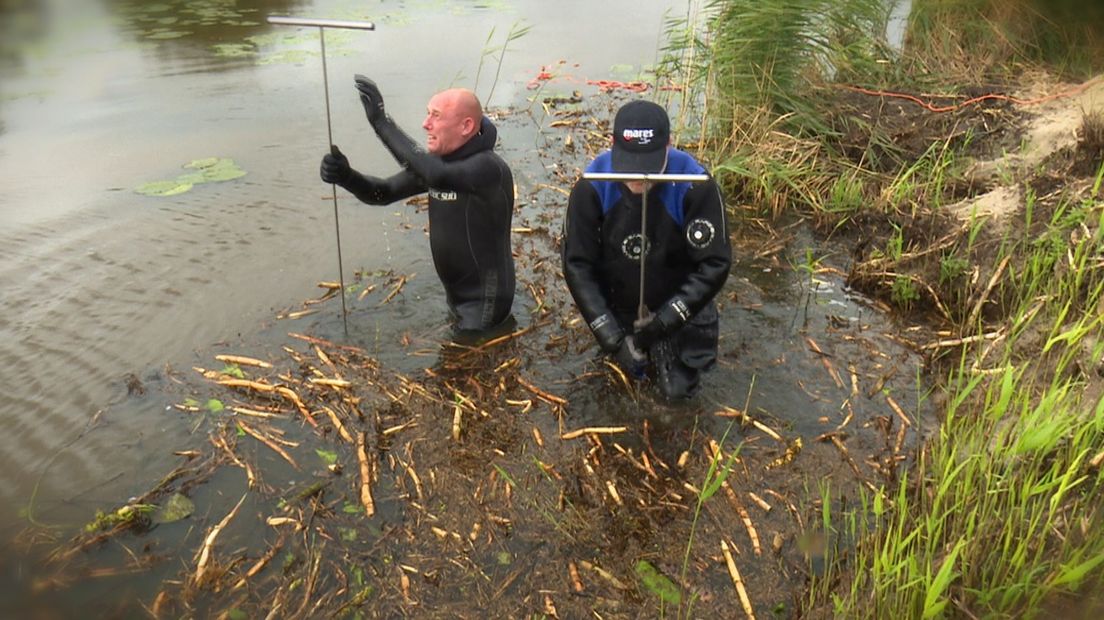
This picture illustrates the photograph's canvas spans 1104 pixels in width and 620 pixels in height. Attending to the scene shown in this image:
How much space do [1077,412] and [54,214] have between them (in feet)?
22.1

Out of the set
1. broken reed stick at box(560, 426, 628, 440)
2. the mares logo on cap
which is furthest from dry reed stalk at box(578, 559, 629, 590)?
the mares logo on cap

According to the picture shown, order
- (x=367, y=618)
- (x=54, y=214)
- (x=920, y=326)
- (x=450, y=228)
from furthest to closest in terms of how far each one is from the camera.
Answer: (x=54, y=214) → (x=920, y=326) → (x=450, y=228) → (x=367, y=618)

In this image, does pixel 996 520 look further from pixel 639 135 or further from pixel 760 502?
pixel 639 135

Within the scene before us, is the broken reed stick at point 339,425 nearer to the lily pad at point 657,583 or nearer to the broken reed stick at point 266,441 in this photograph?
the broken reed stick at point 266,441

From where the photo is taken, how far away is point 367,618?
290cm

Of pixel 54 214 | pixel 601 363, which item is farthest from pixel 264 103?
pixel 601 363

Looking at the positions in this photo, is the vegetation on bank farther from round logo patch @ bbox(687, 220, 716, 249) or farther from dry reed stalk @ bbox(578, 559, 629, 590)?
round logo patch @ bbox(687, 220, 716, 249)

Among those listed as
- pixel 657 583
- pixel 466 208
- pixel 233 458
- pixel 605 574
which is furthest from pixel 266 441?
pixel 657 583

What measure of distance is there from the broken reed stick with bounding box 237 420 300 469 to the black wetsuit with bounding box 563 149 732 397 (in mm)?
1570

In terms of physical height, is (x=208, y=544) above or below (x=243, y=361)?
below

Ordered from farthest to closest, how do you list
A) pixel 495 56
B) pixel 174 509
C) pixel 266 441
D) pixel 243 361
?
pixel 495 56, pixel 243 361, pixel 266 441, pixel 174 509

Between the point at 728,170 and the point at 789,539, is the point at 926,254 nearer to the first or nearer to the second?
the point at 728,170

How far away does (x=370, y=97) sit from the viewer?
4145mm

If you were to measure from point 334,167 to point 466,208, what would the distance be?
0.74 metres
